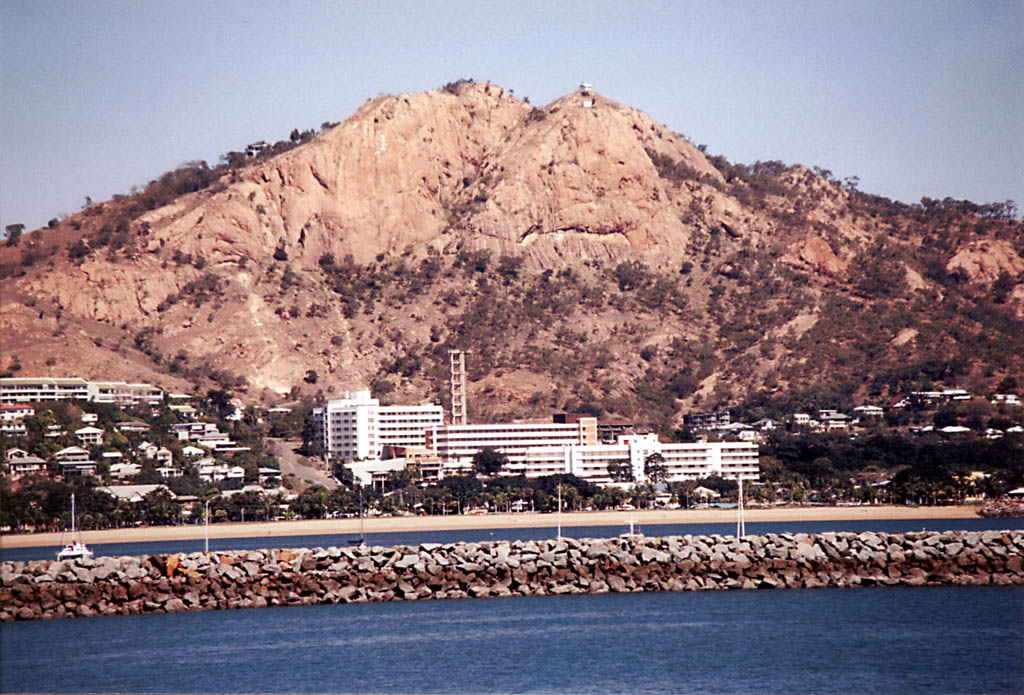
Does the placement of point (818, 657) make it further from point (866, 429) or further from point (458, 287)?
point (458, 287)

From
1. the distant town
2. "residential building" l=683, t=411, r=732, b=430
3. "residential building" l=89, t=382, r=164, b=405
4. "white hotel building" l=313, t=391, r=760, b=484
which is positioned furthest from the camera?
"residential building" l=683, t=411, r=732, b=430

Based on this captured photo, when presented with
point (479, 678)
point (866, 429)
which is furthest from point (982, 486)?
point (479, 678)

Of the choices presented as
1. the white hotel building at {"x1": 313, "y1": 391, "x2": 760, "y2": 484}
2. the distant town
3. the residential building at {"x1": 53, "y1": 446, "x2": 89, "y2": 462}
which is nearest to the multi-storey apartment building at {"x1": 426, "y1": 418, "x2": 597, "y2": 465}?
the white hotel building at {"x1": 313, "y1": 391, "x2": 760, "y2": 484}

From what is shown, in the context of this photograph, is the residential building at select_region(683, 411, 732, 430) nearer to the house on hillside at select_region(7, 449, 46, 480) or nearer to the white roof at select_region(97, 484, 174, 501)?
the white roof at select_region(97, 484, 174, 501)

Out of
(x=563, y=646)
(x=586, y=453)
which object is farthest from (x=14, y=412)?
(x=563, y=646)

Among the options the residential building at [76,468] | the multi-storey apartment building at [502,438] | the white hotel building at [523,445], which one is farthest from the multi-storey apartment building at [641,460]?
the residential building at [76,468]

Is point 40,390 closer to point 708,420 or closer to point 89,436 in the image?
point 89,436
